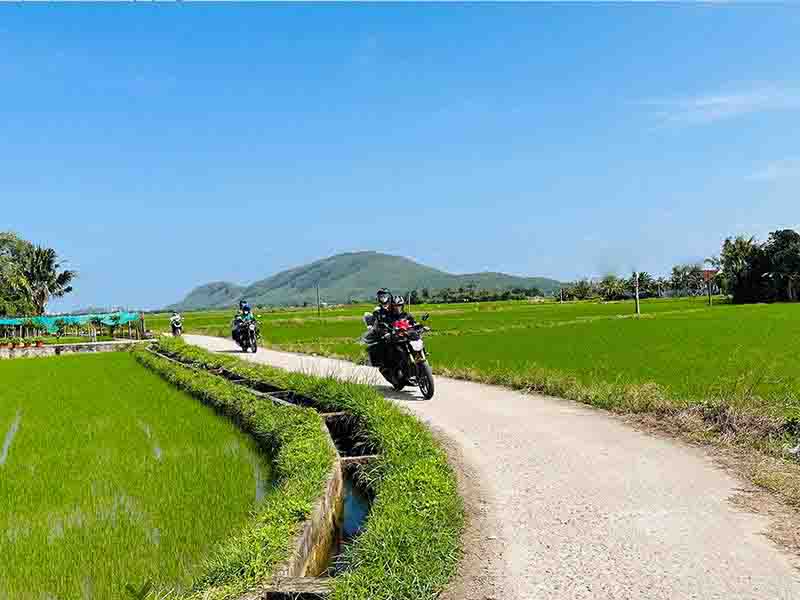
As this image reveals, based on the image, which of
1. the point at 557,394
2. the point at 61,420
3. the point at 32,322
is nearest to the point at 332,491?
the point at 557,394

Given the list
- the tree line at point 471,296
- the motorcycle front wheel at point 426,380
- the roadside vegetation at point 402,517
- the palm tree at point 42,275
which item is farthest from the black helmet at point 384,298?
the tree line at point 471,296

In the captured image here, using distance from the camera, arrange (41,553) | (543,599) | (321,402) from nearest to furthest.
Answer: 1. (543,599)
2. (41,553)
3. (321,402)

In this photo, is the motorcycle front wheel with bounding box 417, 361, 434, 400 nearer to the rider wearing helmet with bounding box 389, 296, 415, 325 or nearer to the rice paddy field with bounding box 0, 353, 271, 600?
the rider wearing helmet with bounding box 389, 296, 415, 325

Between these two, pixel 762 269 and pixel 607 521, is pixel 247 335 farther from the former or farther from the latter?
pixel 762 269

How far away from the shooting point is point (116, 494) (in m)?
5.80

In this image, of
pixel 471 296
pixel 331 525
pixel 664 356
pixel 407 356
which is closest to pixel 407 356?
pixel 407 356

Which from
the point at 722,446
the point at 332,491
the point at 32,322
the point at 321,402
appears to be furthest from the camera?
the point at 32,322

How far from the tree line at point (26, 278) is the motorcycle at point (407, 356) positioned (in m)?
40.2

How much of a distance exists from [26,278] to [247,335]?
41.3 metres

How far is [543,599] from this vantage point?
321 centimetres

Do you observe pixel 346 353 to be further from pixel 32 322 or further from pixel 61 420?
pixel 32 322

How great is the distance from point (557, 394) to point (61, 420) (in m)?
7.16

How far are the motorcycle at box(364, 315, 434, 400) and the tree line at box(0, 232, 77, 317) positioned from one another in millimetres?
40163

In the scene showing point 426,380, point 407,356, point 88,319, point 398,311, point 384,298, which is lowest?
point 426,380
